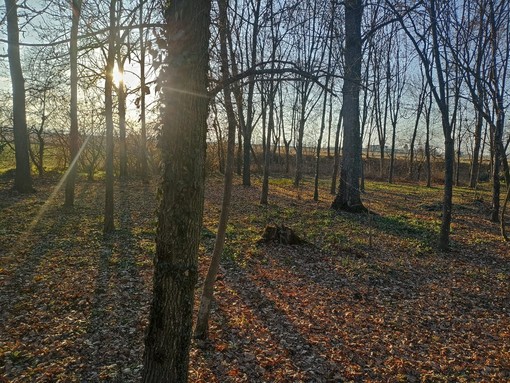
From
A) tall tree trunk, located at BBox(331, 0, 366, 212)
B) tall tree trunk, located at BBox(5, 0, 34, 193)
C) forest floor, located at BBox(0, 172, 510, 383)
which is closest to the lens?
forest floor, located at BBox(0, 172, 510, 383)

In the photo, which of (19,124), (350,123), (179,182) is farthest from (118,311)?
(19,124)

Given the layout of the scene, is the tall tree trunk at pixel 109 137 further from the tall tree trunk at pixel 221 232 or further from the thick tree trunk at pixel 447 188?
the thick tree trunk at pixel 447 188

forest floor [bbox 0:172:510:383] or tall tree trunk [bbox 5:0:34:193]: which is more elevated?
tall tree trunk [bbox 5:0:34:193]

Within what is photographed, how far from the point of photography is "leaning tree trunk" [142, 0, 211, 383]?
8.48 feet

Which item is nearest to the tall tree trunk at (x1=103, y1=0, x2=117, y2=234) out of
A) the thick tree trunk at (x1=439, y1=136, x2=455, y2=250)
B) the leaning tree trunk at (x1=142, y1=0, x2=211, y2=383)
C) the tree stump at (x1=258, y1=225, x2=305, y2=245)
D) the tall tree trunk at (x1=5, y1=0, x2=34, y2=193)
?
the tree stump at (x1=258, y1=225, x2=305, y2=245)

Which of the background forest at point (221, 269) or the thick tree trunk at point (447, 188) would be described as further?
the thick tree trunk at point (447, 188)

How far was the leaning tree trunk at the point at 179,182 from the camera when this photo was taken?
2.59m

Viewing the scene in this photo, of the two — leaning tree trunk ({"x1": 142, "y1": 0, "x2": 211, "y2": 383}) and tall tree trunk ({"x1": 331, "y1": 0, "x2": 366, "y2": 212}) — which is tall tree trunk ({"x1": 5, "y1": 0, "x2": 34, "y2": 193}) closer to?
tall tree trunk ({"x1": 331, "y1": 0, "x2": 366, "y2": 212})

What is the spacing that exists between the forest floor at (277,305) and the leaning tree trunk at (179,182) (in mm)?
1304

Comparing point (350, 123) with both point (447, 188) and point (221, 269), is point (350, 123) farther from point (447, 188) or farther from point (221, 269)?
point (221, 269)

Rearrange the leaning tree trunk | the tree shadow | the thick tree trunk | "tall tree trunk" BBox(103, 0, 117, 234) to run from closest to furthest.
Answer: the leaning tree trunk, the tree shadow, "tall tree trunk" BBox(103, 0, 117, 234), the thick tree trunk

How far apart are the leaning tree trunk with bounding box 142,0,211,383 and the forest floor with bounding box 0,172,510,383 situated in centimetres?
130

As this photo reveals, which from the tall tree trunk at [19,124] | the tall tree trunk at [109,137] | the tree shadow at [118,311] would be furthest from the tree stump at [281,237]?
the tall tree trunk at [19,124]

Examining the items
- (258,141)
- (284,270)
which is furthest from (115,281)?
(258,141)
